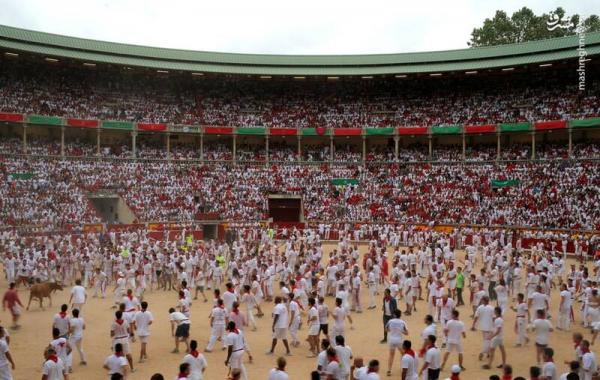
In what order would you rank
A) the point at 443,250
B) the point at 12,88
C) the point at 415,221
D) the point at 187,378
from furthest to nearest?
the point at 12,88 → the point at 415,221 → the point at 443,250 → the point at 187,378

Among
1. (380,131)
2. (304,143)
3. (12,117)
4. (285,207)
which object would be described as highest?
(380,131)

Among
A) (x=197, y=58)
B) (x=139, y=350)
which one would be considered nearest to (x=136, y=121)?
(x=197, y=58)

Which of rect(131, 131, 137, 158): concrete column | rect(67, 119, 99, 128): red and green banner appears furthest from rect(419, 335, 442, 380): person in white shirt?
rect(67, 119, 99, 128): red and green banner

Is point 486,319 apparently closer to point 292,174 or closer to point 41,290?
point 41,290

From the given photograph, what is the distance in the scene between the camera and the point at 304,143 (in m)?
55.9

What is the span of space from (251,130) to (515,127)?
2361 cm

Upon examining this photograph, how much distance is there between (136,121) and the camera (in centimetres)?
5019

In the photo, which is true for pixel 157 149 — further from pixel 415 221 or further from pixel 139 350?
pixel 139 350

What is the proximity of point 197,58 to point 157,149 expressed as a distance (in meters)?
10.1

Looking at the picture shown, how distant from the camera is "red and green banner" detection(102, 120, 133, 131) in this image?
48062mm

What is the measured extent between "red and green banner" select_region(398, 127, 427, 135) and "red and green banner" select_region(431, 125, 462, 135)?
810 mm

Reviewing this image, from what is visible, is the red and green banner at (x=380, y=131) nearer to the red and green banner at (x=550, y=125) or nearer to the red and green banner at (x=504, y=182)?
the red and green banner at (x=504, y=182)

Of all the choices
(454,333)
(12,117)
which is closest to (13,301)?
(454,333)

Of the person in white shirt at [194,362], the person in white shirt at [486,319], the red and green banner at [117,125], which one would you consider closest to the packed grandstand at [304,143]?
the red and green banner at [117,125]
